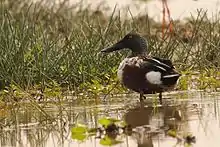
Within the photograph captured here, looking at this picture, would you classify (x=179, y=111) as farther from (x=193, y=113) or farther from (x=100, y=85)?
(x=100, y=85)

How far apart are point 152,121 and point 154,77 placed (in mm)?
1944

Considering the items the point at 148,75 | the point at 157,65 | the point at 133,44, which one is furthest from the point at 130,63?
the point at 133,44

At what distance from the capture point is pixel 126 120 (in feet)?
25.9

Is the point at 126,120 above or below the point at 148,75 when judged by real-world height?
below

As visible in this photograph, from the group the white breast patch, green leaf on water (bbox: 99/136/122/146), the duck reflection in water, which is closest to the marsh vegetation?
the duck reflection in water

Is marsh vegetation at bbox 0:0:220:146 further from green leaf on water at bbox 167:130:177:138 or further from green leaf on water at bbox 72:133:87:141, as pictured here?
green leaf on water at bbox 167:130:177:138

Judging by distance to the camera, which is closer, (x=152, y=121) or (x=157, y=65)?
(x=152, y=121)

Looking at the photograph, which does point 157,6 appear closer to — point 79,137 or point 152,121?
point 152,121

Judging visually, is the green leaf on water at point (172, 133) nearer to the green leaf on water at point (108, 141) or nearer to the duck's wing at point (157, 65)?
the green leaf on water at point (108, 141)

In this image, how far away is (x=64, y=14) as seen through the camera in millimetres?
15164

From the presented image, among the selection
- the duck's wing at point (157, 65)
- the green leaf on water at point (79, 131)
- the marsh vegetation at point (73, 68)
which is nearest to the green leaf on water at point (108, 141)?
the green leaf on water at point (79, 131)

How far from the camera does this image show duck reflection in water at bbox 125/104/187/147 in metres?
6.81

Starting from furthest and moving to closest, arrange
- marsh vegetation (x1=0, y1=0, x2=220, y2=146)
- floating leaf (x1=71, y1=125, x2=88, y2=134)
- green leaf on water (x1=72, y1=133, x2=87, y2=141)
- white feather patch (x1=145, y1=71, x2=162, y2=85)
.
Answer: white feather patch (x1=145, y1=71, x2=162, y2=85), marsh vegetation (x1=0, y1=0, x2=220, y2=146), floating leaf (x1=71, y1=125, x2=88, y2=134), green leaf on water (x1=72, y1=133, x2=87, y2=141)

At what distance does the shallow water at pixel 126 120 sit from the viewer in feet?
22.2
